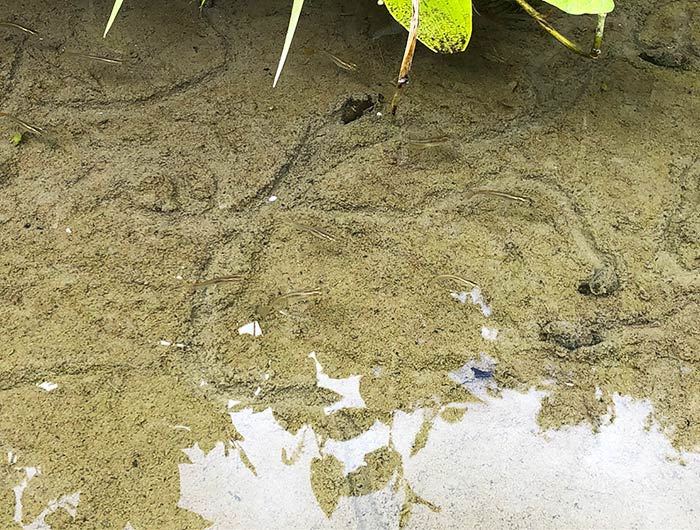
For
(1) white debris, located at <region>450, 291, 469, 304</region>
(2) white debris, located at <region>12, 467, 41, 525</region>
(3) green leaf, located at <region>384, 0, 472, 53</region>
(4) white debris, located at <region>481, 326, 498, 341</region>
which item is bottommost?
(2) white debris, located at <region>12, 467, 41, 525</region>

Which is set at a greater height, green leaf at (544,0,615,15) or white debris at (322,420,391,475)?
green leaf at (544,0,615,15)

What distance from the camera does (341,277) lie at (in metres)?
1.24

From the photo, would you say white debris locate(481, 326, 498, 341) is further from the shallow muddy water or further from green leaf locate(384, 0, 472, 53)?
green leaf locate(384, 0, 472, 53)

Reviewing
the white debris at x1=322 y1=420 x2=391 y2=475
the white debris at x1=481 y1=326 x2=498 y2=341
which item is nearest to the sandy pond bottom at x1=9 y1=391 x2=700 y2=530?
the white debris at x1=322 y1=420 x2=391 y2=475

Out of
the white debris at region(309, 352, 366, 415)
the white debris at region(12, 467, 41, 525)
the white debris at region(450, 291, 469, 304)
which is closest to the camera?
the white debris at region(12, 467, 41, 525)

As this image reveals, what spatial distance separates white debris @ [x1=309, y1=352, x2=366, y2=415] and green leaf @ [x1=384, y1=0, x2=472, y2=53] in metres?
0.62

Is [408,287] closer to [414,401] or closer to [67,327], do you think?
[414,401]

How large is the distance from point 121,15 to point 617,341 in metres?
1.24

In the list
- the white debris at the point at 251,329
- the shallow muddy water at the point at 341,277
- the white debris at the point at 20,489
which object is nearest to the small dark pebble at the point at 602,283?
the shallow muddy water at the point at 341,277

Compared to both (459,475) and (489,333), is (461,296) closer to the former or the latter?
(489,333)

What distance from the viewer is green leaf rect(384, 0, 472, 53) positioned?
1295mm

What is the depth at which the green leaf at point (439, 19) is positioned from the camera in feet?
4.25

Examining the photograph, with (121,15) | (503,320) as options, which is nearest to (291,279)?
(503,320)

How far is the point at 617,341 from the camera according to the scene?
3.90ft
